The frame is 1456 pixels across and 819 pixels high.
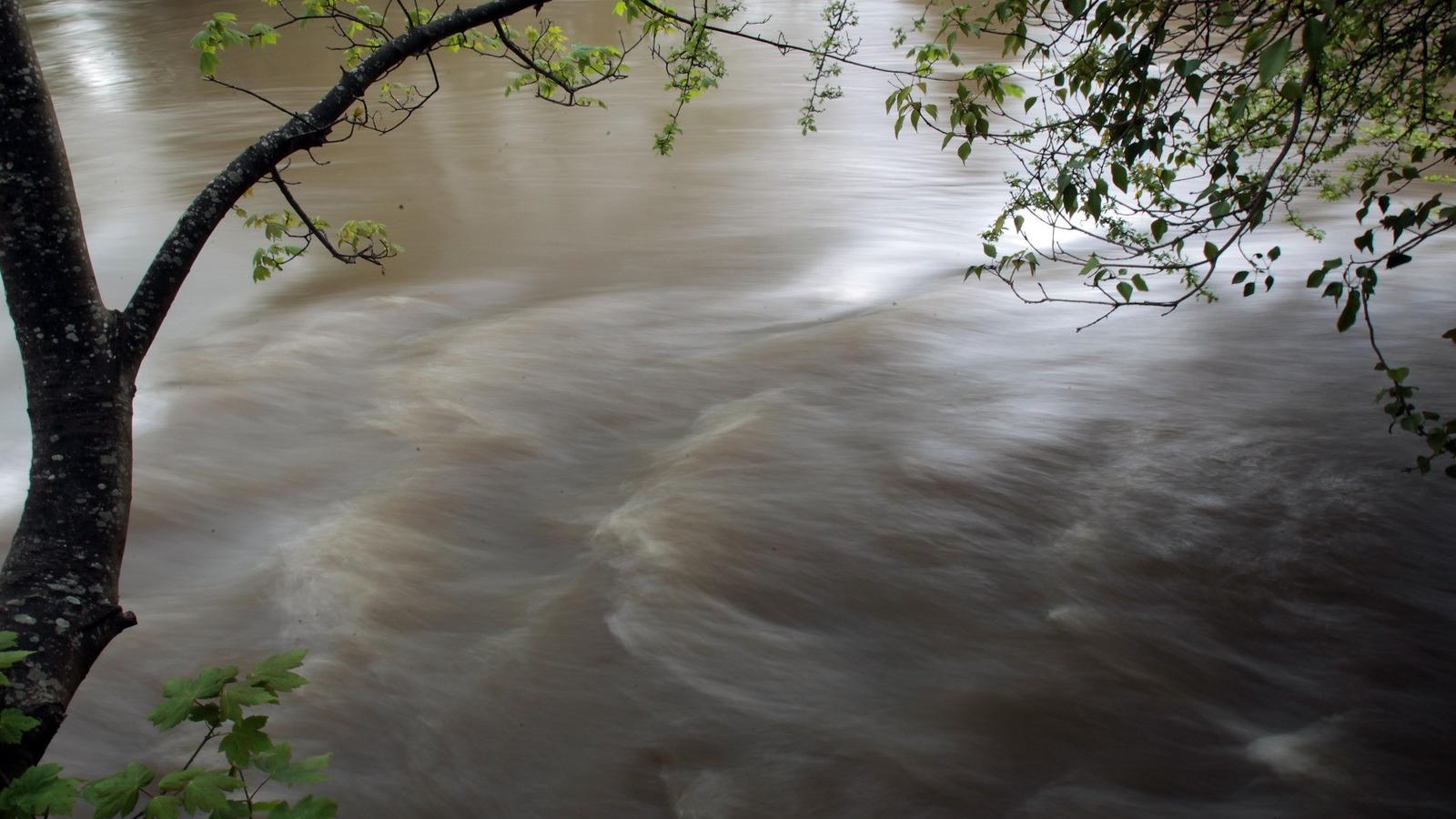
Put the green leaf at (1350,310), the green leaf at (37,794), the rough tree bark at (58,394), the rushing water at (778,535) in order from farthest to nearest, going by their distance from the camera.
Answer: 1. the rushing water at (778,535)
2. the green leaf at (1350,310)
3. the rough tree bark at (58,394)
4. the green leaf at (37,794)

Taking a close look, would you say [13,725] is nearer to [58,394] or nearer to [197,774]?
[197,774]

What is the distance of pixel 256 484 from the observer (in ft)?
16.0

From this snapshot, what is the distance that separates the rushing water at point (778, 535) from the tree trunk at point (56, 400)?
1.51 m

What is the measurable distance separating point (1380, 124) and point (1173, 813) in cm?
262

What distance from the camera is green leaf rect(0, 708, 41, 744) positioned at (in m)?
1.63

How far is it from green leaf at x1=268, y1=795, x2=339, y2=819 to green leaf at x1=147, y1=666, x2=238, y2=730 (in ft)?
0.71

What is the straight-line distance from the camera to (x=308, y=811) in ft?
5.62

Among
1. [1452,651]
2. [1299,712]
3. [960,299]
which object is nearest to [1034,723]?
[1299,712]

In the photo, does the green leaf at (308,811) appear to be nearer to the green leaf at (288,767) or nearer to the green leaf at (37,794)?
the green leaf at (288,767)

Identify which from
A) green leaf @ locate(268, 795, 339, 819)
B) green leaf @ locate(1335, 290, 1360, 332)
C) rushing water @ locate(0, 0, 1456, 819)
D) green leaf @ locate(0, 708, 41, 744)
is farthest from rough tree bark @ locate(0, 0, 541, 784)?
green leaf @ locate(1335, 290, 1360, 332)

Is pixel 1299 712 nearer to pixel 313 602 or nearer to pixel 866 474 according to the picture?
pixel 866 474

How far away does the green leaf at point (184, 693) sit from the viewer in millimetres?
1742

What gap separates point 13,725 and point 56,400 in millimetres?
606

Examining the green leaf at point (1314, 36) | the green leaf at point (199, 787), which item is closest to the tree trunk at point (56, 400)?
the green leaf at point (199, 787)
